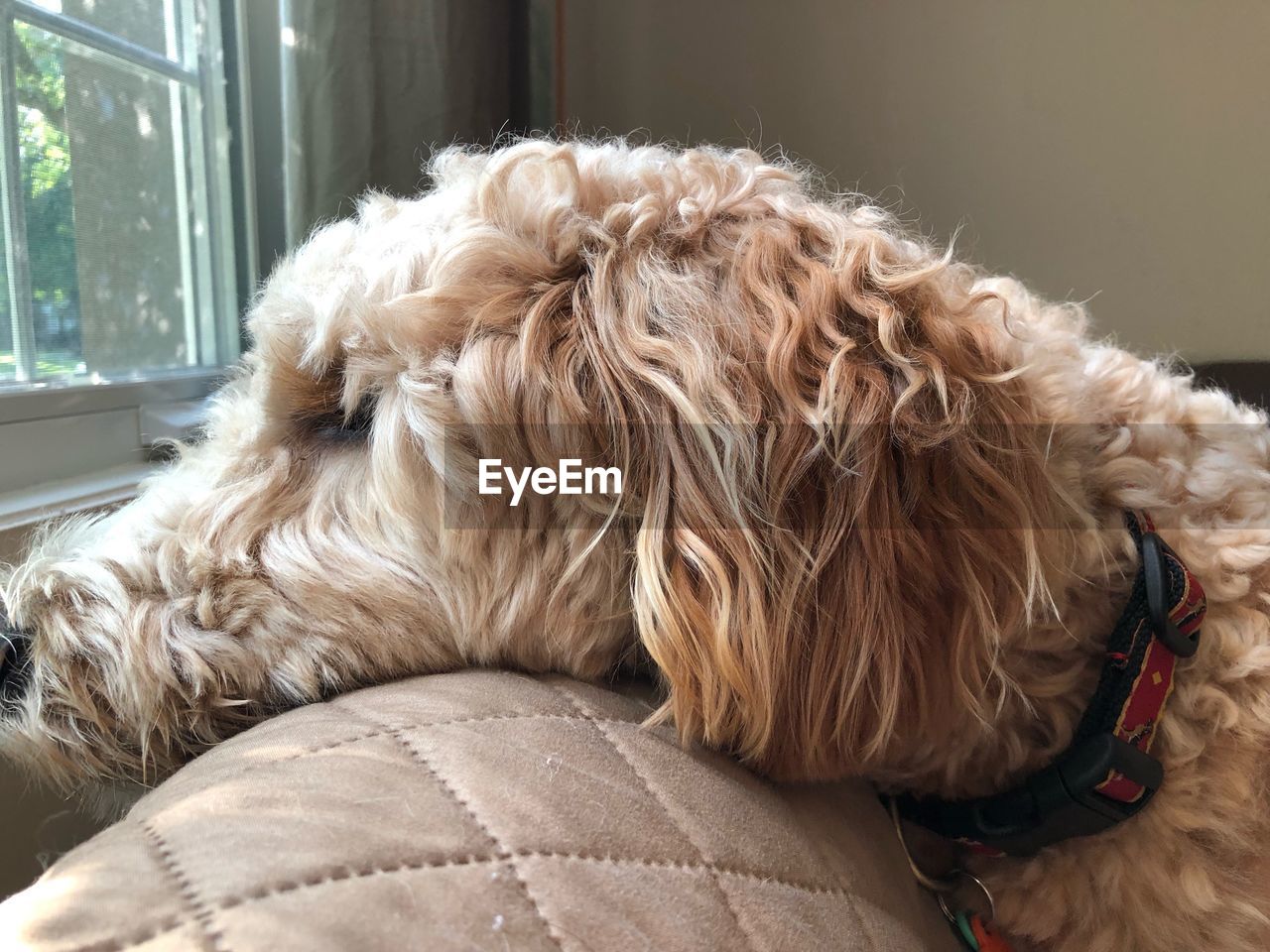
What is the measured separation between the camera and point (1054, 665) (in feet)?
2.47

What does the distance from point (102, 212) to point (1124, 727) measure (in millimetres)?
1398

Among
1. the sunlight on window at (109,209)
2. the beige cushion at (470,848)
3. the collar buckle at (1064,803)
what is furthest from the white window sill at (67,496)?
the collar buckle at (1064,803)

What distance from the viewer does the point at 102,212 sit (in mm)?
1186

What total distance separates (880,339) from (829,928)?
0.41m

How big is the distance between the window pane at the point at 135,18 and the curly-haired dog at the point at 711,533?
62 cm

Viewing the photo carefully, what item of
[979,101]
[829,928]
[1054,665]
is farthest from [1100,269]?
[829,928]

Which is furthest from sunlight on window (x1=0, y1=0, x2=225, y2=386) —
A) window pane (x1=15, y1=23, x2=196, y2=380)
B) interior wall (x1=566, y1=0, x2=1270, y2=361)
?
interior wall (x1=566, y1=0, x2=1270, y2=361)

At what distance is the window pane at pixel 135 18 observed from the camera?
3.59ft

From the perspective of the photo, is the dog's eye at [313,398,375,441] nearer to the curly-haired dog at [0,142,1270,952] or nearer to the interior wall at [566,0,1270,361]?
the curly-haired dog at [0,142,1270,952]

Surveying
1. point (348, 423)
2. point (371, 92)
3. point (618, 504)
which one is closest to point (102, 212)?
point (371, 92)

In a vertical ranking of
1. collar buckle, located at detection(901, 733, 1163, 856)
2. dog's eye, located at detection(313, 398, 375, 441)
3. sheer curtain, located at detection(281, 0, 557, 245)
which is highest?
sheer curtain, located at detection(281, 0, 557, 245)

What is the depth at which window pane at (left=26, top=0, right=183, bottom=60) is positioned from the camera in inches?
43.0

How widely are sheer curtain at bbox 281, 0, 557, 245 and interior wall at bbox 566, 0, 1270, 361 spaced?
807 mm

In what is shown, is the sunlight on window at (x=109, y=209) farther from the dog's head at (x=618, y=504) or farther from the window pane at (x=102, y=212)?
the dog's head at (x=618, y=504)
